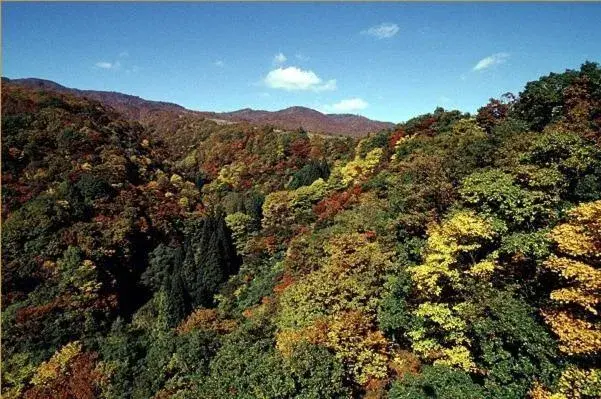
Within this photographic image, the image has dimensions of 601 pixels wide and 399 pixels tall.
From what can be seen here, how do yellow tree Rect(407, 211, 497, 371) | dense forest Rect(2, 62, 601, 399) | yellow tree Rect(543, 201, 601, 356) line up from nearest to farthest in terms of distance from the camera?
yellow tree Rect(543, 201, 601, 356), dense forest Rect(2, 62, 601, 399), yellow tree Rect(407, 211, 497, 371)

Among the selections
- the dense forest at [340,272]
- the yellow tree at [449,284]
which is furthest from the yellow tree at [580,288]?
the yellow tree at [449,284]

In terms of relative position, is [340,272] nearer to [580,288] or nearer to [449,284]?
[449,284]

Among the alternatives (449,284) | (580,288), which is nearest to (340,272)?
(449,284)

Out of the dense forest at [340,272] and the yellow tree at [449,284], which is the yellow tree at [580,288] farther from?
the yellow tree at [449,284]

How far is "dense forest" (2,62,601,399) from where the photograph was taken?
69.7 feet

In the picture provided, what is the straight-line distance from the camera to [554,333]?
65.0 ft

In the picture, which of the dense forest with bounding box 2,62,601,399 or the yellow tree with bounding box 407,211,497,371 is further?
the yellow tree with bounding box 407,211,497,371

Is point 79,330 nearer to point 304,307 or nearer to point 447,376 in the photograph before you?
point 304,307

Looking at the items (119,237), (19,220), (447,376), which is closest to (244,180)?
(119,237)

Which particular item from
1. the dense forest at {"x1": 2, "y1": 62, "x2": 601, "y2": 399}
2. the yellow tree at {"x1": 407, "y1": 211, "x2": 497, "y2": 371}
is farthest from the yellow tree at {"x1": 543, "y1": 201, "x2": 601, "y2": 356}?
the yellow tree at {"x1": 407, "y1": 211, "x2": 497, "y2": 371}

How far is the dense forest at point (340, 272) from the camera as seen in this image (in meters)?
21.2

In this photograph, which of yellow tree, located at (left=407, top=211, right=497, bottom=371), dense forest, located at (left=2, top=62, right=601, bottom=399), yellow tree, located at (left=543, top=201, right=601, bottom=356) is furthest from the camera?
yellow tree, located at (left=407, top=211, right=497, bottom=371)

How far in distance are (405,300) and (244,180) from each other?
94841mm

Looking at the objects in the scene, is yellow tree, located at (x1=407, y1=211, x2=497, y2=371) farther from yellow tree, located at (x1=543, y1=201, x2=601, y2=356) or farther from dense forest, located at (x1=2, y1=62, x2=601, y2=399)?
yellow tree, located at (x1=543, y1=201, x2=601, y2=356)
